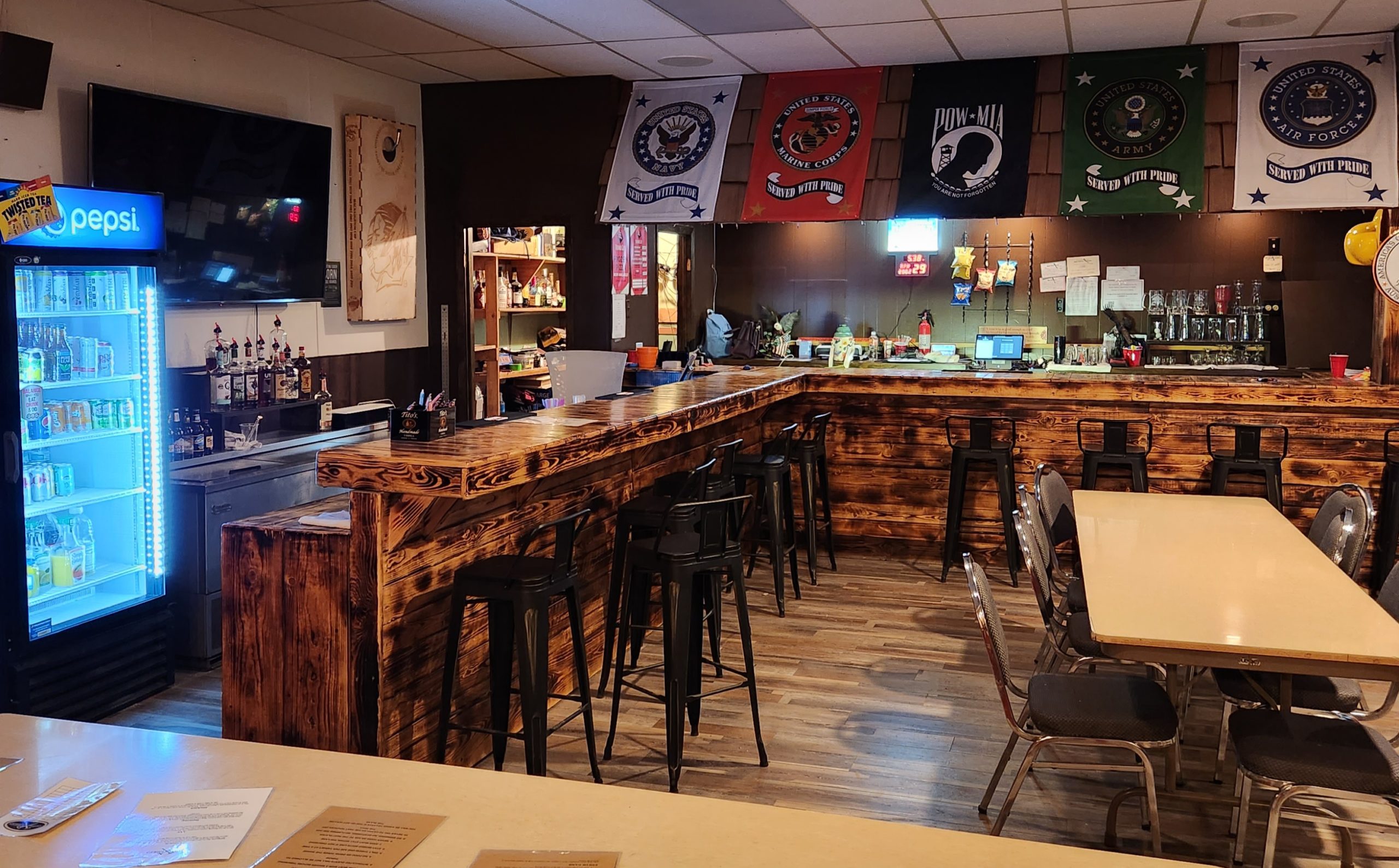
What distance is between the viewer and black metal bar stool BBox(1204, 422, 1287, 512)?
619 centimetres

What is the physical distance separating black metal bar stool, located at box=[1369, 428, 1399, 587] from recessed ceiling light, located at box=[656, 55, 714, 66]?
448 centimetres

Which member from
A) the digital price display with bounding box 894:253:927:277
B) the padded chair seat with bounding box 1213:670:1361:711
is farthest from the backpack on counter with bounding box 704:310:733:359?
the padded chair seat with bounding box 1213:670:1361:711

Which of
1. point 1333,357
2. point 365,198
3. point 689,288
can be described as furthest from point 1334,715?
point 689,288

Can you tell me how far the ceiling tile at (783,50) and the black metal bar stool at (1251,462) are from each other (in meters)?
3.14

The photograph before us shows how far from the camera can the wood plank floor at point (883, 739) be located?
362 centimetres

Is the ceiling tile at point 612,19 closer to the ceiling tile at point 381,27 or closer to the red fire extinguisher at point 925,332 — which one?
the ceiling tile at point 381,27

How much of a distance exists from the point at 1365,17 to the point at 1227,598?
4.26 m

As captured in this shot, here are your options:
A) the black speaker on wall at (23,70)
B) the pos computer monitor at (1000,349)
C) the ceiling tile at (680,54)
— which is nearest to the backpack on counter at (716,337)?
the pos computer monitor at (1000,349)

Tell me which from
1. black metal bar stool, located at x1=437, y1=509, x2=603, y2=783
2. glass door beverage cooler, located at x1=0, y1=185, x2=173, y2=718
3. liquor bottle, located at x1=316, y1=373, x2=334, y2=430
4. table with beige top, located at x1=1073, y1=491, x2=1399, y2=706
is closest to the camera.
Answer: table with beige top, located at x1=1073, y1=491, x2=1399, y2=706

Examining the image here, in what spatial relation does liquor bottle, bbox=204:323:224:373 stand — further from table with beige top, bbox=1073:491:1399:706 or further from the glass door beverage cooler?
table with beige top, bbox=1073:491:1399:706

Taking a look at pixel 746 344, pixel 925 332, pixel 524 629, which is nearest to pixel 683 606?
pixel 524 629

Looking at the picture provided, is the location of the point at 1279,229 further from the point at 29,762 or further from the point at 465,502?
the point at 29,762

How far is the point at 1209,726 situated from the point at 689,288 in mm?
7383

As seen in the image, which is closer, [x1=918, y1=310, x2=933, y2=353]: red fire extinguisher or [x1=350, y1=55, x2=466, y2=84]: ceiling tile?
[x1=350, y1=55, x2=466, y2=84]: ceiling tile
